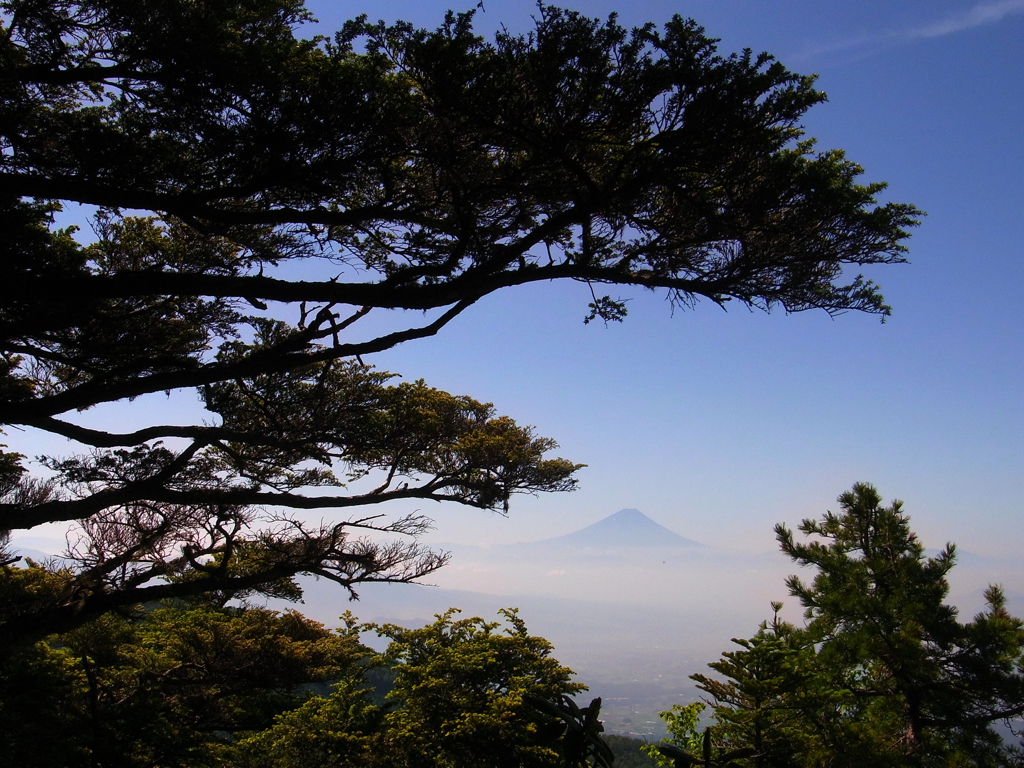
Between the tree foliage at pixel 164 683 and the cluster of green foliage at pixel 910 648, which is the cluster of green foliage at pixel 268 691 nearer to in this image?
the tree foliage at pixel 164 683

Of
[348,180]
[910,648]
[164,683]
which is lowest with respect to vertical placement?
[164,683]

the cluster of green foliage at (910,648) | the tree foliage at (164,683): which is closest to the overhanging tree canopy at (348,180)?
the tree foliage at (164,683)

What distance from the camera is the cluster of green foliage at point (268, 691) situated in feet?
18.2

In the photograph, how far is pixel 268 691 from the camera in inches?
357

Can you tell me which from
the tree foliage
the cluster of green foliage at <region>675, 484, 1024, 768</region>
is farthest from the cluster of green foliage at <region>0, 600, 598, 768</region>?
the cluster of green foliage at <region>675, 484, 1024, 768</region>

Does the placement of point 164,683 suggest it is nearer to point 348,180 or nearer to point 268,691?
point 268,691

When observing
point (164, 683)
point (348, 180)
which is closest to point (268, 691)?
point (164, 683)

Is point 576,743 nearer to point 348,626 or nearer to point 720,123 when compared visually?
point 720,123

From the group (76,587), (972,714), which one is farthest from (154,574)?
(972,714)

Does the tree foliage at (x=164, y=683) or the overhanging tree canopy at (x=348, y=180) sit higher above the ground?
the overhanging tree canopy at (x=348, y=180)

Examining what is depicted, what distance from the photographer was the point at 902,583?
19.4 feet

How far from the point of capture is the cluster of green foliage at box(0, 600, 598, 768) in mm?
5543

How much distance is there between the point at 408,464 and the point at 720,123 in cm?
533

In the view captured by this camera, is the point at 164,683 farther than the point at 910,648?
Yes
